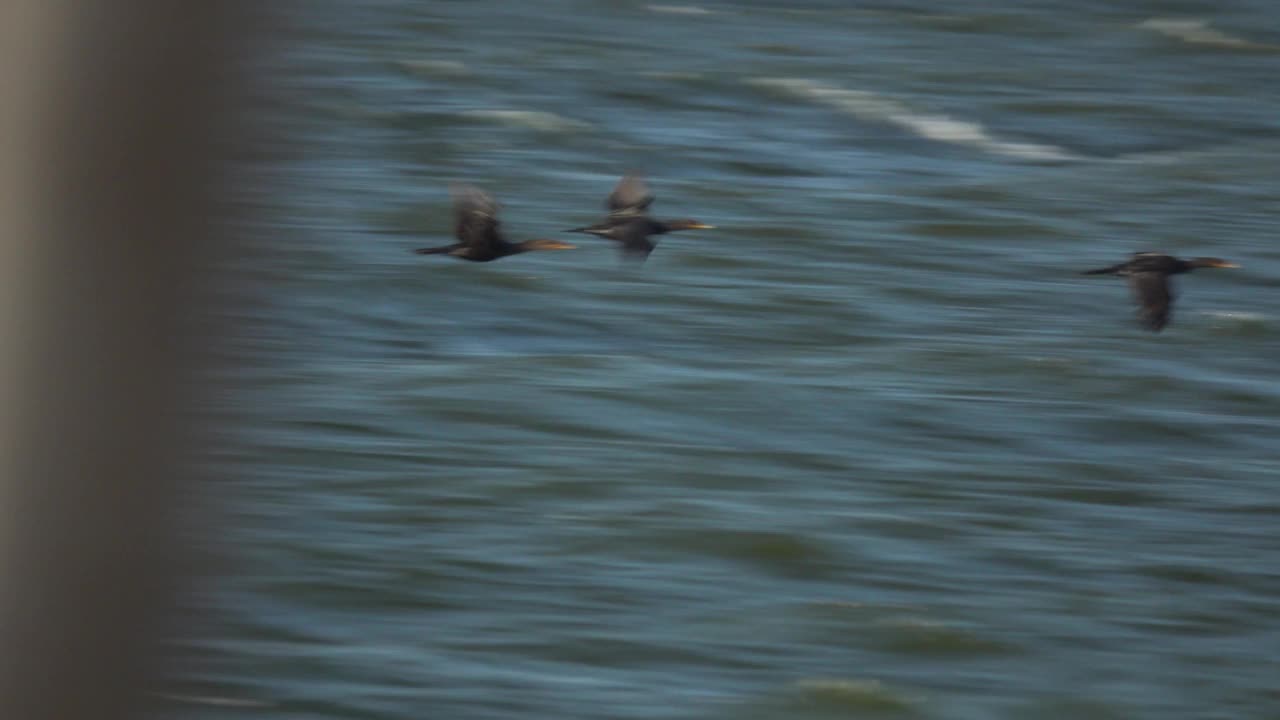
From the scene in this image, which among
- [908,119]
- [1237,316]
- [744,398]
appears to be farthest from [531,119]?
[744,398]

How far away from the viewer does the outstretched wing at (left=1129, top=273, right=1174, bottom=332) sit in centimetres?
624

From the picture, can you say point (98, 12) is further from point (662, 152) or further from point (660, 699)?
point (662, 152)

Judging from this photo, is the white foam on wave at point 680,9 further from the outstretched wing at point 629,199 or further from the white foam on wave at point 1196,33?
the outstretched wing at point 629,199

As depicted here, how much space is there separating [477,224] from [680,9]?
11.5m

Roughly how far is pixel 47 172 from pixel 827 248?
9.80m

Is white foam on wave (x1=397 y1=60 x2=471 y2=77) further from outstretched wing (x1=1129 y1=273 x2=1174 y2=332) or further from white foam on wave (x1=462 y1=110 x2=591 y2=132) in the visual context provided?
outstretched wing (x1=1129 y1=273 x2=1174 y2=332)

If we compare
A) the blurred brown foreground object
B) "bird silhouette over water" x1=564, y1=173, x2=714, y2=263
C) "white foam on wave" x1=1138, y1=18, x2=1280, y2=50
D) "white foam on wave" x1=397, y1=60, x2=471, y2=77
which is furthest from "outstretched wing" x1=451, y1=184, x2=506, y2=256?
"white foam on wave" x1=1138, y1=18, x2=1280, y2=50

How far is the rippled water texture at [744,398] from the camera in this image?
502 cm

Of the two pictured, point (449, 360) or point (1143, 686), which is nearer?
point (1143, 686)

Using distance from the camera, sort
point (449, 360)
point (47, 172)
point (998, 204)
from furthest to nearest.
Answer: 1. point (998, 204)
2. point (449, 360)
3. point (47, 172)

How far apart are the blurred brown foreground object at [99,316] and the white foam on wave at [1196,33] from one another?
1615 cm

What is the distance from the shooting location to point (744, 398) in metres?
8.05

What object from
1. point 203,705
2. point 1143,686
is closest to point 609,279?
point 1143,686

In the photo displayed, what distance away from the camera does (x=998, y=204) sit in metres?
12.0
